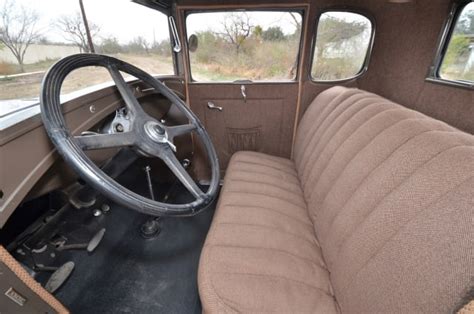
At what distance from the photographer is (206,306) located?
747mm

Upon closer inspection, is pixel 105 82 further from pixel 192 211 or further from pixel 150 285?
pixel 150 285

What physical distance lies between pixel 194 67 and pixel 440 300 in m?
1.97

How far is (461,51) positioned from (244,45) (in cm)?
129

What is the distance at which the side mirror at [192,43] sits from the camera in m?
1.85

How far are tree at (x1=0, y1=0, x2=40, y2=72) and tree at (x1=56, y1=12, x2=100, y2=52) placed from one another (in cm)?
15

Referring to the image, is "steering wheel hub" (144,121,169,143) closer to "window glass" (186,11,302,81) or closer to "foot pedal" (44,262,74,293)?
"foot pedal" (44,262,74,293)

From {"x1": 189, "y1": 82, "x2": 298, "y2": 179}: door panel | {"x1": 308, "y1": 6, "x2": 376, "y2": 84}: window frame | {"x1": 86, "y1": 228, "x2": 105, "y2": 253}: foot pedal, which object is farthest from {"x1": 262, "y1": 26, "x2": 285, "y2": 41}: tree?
{"x1": 86, "y1": 228, "x2": 105, "y2": 253}: foot pedal

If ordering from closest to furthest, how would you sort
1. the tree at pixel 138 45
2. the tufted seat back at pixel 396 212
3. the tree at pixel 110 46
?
the tufted seat back at pixel 396 212, the tree at pixel 110 46, the tree at pixel 138 45

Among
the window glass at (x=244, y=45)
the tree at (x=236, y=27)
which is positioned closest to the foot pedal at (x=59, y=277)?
the window glass at (x=244, y=45)

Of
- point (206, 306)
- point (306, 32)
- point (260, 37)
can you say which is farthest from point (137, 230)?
point (306, 32)

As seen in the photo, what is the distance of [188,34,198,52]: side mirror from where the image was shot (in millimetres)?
1850

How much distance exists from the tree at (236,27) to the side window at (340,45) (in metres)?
0.53

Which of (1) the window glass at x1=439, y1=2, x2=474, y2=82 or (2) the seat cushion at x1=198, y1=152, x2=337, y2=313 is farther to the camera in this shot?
(1) the window glass at x1=439, y1=2, x2=474, y2=82

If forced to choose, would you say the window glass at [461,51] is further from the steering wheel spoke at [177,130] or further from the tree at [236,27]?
the steering wheel spoke at [177,130]
